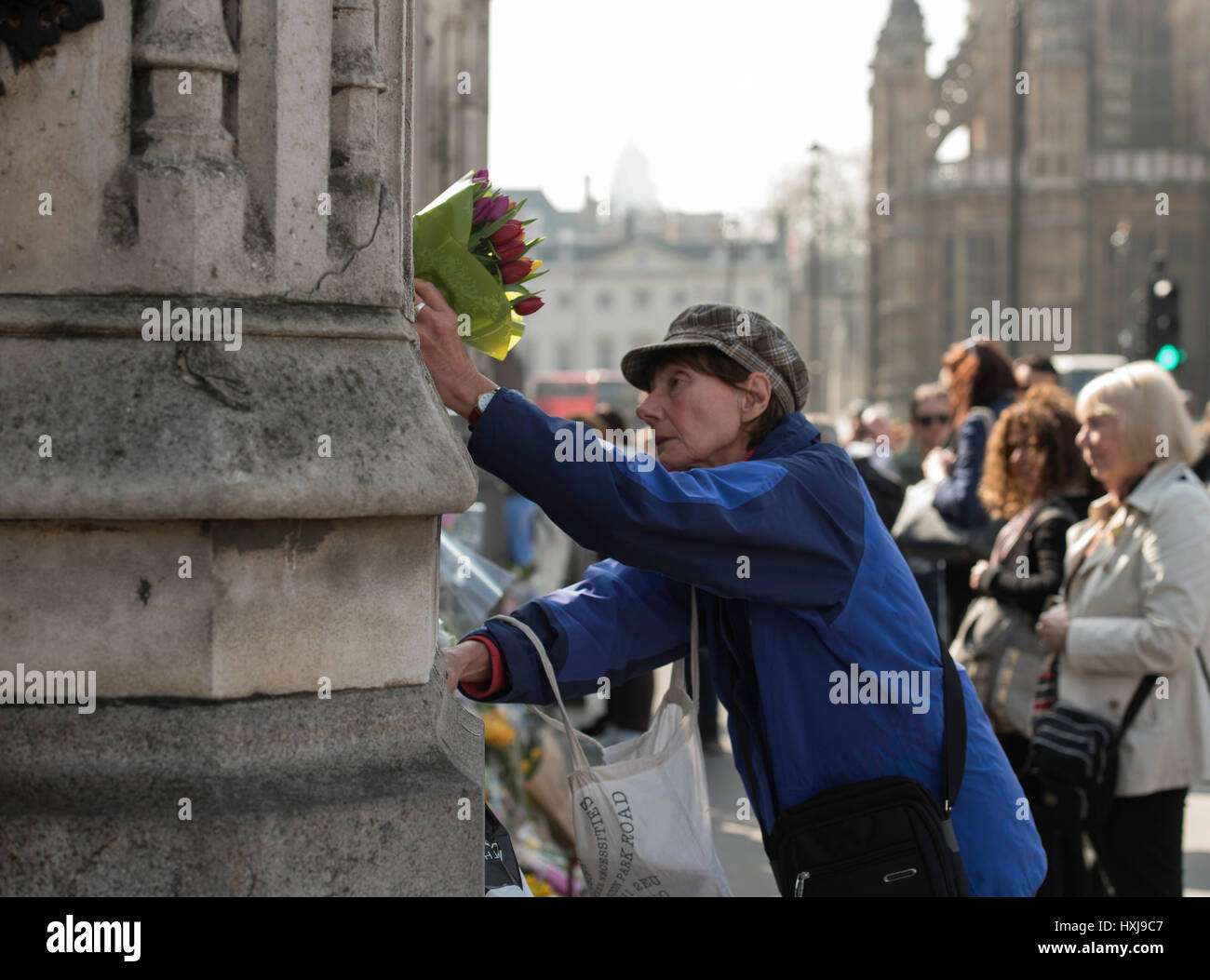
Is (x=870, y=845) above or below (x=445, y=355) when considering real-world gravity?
below

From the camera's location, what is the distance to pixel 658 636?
2973 mm

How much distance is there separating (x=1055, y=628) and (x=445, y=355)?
3298 mm

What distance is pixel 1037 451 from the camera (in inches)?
229

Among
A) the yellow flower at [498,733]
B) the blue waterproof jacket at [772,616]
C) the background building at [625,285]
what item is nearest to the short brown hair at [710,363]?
the blue waterproof jacket at [772,616]

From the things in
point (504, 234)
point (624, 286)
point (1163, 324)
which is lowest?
point (504, 234)

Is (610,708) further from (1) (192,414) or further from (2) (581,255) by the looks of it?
(2) (581,255)

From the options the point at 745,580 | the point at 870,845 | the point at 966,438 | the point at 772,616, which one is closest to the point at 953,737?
the point at 870,845

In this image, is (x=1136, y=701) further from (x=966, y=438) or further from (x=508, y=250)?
(x=508, y=250)

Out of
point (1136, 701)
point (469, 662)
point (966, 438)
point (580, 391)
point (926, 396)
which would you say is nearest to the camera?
point (469, 662)

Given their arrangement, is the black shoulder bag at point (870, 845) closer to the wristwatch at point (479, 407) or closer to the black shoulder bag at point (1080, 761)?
the wristwatch at point (479, 407)

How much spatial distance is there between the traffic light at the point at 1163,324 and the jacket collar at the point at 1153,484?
913 cm

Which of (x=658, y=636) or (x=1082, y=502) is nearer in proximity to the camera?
(x=658, y=636)
